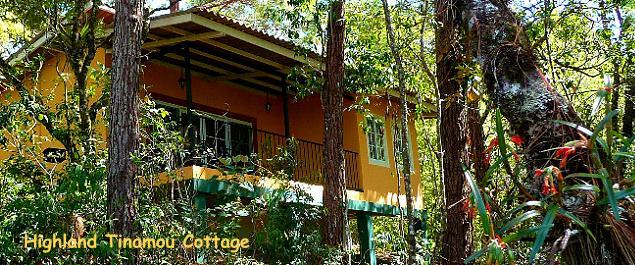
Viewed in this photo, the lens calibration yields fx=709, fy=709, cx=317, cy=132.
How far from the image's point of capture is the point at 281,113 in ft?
50.8

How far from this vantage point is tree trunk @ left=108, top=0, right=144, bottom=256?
6898mm

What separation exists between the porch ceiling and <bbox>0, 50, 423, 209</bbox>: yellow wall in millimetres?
260

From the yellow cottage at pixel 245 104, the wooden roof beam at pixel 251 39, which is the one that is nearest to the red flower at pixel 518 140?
the yellow cottage at pixel 245 104

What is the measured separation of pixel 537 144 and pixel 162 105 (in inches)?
415

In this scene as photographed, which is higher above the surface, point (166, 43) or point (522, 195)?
point (166, 43)

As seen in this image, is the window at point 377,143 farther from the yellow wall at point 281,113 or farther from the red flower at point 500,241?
the red flower at point 500,241

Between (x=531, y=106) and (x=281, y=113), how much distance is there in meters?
12.8

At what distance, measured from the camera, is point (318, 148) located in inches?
573

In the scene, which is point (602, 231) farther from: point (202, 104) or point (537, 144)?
point (202, 104)

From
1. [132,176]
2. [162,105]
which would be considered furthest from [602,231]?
[162,105]

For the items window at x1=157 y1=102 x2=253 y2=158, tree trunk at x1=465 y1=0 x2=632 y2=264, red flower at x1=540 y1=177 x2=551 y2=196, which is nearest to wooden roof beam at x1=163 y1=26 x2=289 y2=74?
window at x1=157 y1=102 x2=253 y2=158

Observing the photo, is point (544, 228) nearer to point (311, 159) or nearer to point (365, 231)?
point (311, 159)

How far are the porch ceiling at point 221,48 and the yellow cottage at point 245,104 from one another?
0.05ft

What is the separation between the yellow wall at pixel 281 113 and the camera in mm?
12781
